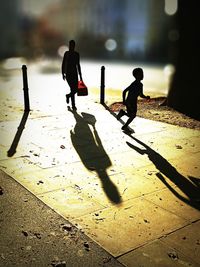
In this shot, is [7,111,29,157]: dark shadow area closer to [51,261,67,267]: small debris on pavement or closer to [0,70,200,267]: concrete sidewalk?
[0,70,200,267]: concrete sidewalk

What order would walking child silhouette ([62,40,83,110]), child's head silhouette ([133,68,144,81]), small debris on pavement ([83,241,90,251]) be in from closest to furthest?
1. small debris on pavement ([83,241,90,251])
2. child's head silhouette ([133,68,144,81])
3. walking child silhouette ([62,40,83,110])

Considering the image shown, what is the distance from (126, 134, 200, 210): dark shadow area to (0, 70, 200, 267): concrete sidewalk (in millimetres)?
14

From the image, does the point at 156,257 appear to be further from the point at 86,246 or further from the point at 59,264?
the point at 59,264

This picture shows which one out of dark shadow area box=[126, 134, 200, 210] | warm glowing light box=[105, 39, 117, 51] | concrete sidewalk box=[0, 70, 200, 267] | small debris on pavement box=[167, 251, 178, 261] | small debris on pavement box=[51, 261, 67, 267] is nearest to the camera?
small debris on pavement box=[51, 261, 67, 267]

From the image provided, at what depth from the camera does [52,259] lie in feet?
9.82

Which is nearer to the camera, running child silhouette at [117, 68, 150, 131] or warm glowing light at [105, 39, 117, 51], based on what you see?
running child silhouette at [117, 68, 150, 131]

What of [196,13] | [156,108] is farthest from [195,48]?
[156,108]

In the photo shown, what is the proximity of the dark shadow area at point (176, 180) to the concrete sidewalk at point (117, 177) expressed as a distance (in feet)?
0.04

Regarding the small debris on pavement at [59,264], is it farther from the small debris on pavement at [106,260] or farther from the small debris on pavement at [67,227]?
the small debris on pavement at [67,227]

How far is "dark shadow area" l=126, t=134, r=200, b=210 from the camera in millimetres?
4277

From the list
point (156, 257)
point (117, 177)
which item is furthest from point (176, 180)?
point (156, 257)

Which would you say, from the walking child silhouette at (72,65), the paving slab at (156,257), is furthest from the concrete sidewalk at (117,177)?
the walking child silhouette at (72,65)

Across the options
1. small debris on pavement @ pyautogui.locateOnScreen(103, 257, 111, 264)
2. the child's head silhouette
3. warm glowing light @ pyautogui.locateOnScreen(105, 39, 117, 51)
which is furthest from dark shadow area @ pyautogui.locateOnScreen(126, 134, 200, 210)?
warm glowing light @ pyautogui.locateOnScreen(105, 39, 117, 51)

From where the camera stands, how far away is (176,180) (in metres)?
4.85
